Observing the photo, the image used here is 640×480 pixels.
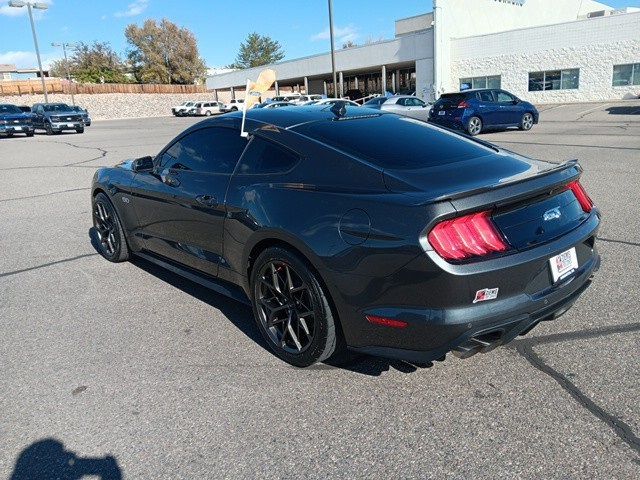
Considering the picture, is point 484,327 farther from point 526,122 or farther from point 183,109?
point 183,109

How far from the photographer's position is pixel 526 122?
19.5 meters

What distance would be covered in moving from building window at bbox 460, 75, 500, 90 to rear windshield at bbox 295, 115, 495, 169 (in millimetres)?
36626

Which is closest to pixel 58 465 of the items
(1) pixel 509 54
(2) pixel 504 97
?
(2) pixel 504 97

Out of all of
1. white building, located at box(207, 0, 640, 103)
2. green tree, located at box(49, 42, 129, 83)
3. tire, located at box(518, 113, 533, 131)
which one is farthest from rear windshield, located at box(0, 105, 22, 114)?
green tree, located at box(49, 42, 129, 83)

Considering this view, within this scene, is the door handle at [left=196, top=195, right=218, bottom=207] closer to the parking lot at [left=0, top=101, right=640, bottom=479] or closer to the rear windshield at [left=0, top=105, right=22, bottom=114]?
the parking lot at [left=0, top=101, right=640, bottom=479]

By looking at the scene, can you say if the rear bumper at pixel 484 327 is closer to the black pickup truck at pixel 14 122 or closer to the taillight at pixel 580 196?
the taillight at pixel 580 196

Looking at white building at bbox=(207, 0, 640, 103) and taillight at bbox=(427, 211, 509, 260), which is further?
white building at bbox=(207, 0, 640, 103)

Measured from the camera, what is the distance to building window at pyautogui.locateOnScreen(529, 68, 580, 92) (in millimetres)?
33656

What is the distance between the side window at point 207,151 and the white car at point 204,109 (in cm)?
5009

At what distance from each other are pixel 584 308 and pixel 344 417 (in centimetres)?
216

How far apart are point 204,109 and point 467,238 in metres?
52.7

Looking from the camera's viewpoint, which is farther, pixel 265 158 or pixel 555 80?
pixel 555 80

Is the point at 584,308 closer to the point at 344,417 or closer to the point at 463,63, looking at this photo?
the point at 344,417

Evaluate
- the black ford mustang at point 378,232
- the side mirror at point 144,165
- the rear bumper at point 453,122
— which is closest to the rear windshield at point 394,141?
the black ford mustang at point 378,232
